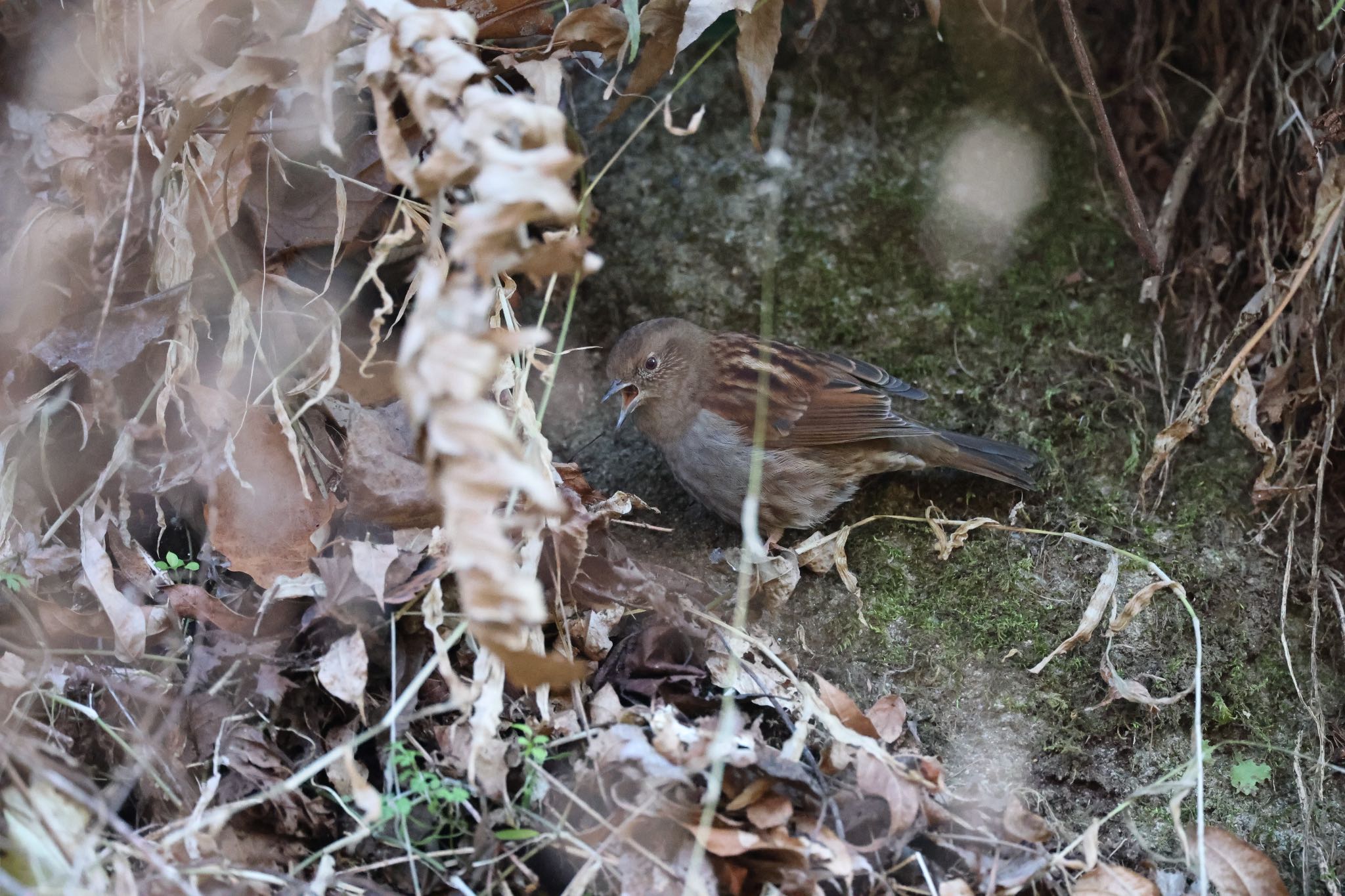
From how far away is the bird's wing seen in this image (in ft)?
13.9

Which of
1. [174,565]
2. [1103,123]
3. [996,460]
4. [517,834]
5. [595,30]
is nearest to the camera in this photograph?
[517,834]

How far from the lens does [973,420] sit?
429 centimetres

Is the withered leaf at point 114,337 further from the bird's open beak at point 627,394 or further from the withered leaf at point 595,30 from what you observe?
the bird's open beak at point 627,394

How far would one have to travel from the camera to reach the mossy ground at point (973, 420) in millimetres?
3342

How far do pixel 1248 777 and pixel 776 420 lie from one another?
1.93 meters

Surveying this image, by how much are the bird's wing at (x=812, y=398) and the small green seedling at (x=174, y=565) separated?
195cm

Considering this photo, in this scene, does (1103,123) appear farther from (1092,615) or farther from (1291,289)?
(1092,615)

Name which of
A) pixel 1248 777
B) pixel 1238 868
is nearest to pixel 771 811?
pixel 1238 868

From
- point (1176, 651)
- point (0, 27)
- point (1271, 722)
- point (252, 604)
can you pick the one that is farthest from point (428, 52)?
point (1271, 722)

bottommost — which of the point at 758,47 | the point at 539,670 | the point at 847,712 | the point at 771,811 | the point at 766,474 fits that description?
the point at 766,474

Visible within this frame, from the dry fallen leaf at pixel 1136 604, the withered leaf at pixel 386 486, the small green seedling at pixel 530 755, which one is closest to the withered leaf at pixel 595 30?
the withered leaf at pixel 386 486

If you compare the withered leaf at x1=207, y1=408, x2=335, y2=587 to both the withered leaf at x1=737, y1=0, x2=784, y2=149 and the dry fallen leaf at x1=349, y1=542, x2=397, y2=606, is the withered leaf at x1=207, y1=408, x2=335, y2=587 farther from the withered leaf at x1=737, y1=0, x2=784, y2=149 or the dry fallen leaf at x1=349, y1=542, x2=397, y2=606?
the withered leaf at x1=737, y1=0, x2=784, y2=149

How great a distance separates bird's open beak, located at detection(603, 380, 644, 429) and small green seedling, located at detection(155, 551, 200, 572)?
5.41 feet

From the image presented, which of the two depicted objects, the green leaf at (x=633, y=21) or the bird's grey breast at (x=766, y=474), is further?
the bird's grey breast at (x=766, y=474)
